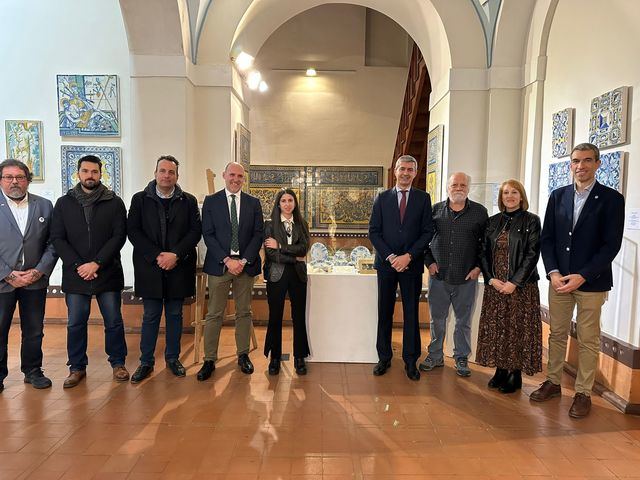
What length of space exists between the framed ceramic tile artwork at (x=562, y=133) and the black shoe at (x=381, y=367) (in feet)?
7.99

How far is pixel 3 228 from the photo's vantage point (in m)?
3.32

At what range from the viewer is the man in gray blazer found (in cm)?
333

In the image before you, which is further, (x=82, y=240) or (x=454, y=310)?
(x=454, y=310)

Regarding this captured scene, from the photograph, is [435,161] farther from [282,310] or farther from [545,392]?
[545,392]

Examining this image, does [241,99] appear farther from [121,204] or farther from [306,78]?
[306,78]

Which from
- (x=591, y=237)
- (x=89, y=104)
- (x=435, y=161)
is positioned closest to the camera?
(x=591, y=237)

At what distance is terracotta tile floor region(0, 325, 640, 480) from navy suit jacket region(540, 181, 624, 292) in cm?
97

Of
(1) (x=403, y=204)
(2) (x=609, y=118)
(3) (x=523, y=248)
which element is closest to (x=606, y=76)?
(2) (x=609, y=118)

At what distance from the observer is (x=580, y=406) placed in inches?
124

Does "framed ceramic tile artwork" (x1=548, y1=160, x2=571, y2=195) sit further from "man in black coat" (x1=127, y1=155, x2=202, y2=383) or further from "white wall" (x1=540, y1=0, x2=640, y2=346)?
"man in black coat" (x1=127, y1=155, x2=202, y2=383)

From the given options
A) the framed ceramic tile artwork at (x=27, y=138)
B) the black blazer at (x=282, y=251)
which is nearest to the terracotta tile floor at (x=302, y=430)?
the black blazer at (x=282, y=251)

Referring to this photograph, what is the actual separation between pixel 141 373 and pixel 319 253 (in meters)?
1.82

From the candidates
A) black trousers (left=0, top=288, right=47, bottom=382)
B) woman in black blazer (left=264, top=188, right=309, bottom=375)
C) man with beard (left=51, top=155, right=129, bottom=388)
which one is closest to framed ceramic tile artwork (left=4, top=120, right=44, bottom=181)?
man with beard (left=51, top=155, right=129, bottom=388)

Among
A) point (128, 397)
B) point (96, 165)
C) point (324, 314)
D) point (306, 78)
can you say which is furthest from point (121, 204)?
point (306, 78)
